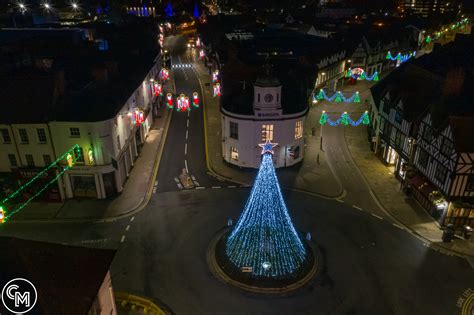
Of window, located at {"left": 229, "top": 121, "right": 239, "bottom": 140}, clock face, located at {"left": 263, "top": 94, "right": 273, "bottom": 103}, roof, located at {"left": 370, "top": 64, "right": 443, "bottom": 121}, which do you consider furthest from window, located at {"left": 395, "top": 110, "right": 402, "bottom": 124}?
window, located at {"left": 229, "top": 121, "right": 239, "bottom": 140}

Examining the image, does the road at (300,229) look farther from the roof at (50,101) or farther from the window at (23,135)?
the roof at (50,101)

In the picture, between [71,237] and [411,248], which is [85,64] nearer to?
[71,237]

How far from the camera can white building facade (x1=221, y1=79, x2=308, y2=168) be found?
4269 cm

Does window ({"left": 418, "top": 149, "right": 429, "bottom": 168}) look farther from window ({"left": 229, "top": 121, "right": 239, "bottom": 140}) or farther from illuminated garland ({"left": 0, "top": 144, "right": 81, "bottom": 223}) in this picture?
illuminated garland ({"left": 0, "top": 144, "right": 81, "bottom": 223})

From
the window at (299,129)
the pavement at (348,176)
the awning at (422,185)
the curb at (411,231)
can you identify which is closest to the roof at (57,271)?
the pavement at (348,176)

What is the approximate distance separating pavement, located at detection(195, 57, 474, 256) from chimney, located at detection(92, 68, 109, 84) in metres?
15.6

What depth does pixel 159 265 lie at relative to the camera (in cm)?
3106

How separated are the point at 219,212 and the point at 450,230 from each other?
20748 mm

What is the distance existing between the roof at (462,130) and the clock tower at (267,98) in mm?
17041

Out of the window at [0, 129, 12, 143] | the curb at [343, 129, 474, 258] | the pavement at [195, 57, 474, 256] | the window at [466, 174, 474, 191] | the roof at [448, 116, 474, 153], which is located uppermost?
the roof at [448, 116, 474, 153]

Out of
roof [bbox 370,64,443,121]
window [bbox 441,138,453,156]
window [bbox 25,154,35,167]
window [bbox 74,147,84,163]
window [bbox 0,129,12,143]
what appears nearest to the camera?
window [bbox 441,138,453,156]

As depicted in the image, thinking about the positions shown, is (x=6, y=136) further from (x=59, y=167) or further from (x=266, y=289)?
(x=266, y=289)

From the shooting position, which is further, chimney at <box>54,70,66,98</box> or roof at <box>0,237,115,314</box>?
chimney at <box>54,70,66,98</box>

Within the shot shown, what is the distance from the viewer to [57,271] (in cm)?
1981
